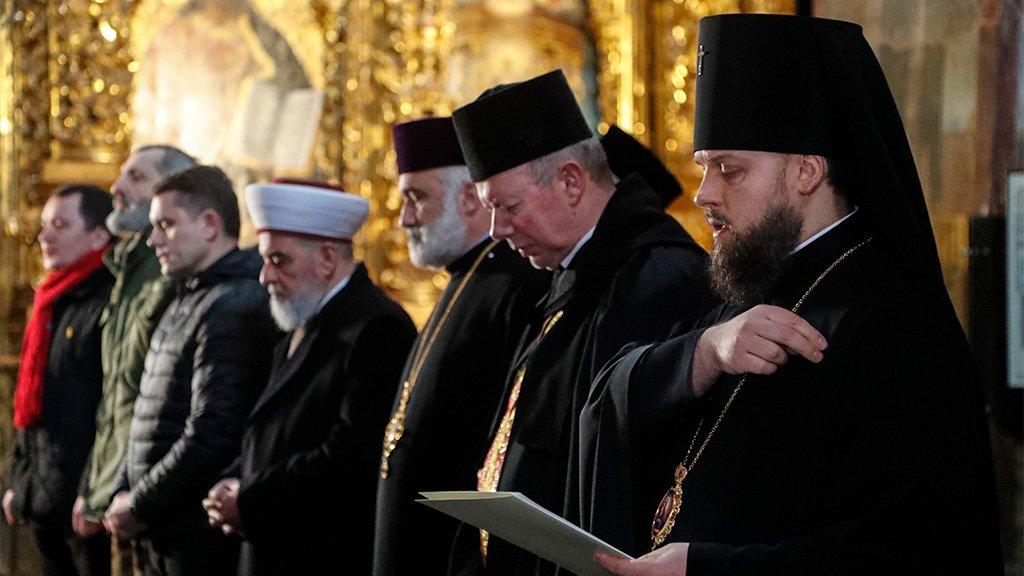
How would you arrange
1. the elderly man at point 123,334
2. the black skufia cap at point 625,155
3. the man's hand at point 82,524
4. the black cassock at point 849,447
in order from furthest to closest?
the man's hand at point 82,524, the elderly man at point 123,334, the black skufia cap at point 625,155, the black cassock at point 849,447

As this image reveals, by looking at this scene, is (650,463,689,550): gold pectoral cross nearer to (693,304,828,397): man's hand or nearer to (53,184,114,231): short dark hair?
(693,304,828,397): man's hand

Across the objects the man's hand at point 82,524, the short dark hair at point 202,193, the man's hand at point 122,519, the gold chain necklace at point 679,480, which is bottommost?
the man's hand at point 82,524

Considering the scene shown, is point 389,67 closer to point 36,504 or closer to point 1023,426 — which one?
point 36,504

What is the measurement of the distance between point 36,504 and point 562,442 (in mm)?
3262

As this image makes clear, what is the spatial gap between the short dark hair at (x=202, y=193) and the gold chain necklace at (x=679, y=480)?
2.90 meters

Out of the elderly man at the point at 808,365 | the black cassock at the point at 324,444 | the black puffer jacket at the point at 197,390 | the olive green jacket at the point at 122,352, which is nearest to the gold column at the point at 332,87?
the olive green jacket at the point at 122,352

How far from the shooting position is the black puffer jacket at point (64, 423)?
18.5ft

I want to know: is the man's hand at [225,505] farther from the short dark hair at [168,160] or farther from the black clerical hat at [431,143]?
the short dark hair at [168,160]

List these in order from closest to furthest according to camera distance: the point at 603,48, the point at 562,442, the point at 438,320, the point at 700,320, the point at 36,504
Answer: the point at 700,320, the point at 562,442, the point at 438,320, the point at 36,504, the point at 603,48

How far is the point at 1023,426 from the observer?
12.1ft

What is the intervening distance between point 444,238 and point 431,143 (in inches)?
11.3

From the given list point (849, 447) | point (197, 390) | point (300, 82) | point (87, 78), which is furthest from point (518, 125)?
point (87, 78)

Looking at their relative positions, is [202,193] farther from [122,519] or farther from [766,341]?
[766,341]

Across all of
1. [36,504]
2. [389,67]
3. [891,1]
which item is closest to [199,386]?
[36,504]
